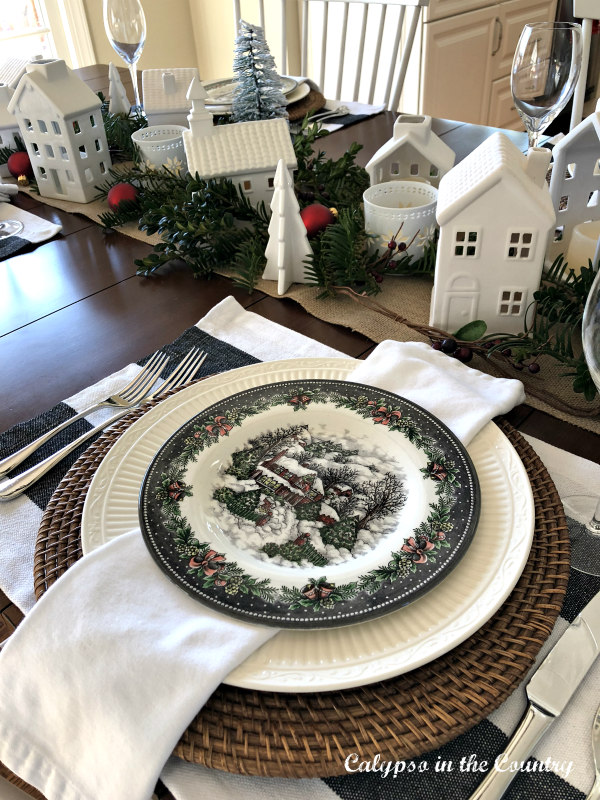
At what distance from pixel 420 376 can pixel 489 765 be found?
0.35 m

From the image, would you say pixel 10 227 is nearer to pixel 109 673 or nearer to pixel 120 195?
pixel 120 195

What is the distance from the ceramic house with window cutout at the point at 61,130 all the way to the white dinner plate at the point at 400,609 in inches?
30.3

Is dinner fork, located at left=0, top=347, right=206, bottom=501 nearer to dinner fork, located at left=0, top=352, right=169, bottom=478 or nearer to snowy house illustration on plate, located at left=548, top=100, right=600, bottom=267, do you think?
dinner fork, located at left=0, top=352, right=169, bottom=478

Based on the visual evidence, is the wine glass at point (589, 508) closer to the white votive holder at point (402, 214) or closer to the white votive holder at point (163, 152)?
the white votive holder at point (402, 214)

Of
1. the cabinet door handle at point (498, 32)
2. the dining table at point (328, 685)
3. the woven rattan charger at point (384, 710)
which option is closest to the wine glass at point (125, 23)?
the dining table at point (328, 685)

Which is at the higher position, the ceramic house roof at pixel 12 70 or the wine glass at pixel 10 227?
the ceramic house roof at pixel 12 70

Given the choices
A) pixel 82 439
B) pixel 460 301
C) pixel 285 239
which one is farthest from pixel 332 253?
pixel 82 439

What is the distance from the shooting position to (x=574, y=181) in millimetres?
841

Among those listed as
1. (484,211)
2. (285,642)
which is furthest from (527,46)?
(285,642)

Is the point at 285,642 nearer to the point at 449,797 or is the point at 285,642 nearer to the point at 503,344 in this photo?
the point at 449,797

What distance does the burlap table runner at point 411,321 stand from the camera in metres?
0.68

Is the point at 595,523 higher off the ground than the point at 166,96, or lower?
lower

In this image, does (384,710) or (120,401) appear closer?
(384,710)

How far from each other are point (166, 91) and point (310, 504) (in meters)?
1.06
